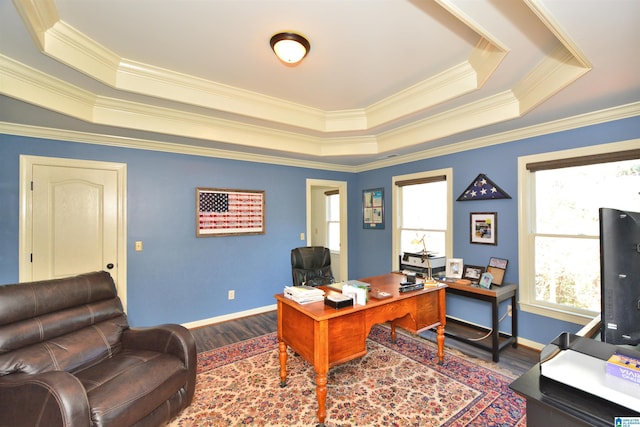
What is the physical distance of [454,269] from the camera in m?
3.21

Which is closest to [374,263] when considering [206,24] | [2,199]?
[206,24]

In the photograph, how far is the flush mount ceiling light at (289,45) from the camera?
1.89 metres

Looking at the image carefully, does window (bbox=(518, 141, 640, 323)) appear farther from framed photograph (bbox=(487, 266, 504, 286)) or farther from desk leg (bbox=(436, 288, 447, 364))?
desk leg (bbox=(436, 288, 447, 364))

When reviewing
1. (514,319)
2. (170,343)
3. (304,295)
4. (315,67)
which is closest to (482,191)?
(514,319)

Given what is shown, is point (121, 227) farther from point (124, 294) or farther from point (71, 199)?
point (124, 294)

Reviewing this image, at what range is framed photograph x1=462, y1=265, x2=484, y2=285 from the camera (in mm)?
3088

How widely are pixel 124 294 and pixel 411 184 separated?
13.3ft

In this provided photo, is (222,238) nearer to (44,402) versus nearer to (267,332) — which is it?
(267,332)

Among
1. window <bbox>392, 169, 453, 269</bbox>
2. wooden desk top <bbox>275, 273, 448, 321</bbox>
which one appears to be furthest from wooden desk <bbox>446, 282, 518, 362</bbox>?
window <bbox>392, 169, 453, 269</bbox>

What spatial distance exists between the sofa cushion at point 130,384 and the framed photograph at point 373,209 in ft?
11.7

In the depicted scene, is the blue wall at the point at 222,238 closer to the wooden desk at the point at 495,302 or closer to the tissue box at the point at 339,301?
the wooden desk at the point at 495,302

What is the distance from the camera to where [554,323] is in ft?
9.12

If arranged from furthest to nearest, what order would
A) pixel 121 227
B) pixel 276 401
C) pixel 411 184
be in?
pixel 411 184 → pixel 121 227 → pixel 276 401

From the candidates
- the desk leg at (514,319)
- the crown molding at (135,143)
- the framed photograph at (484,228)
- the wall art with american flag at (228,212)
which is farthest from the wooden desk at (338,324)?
the crown molding at (135,143)
